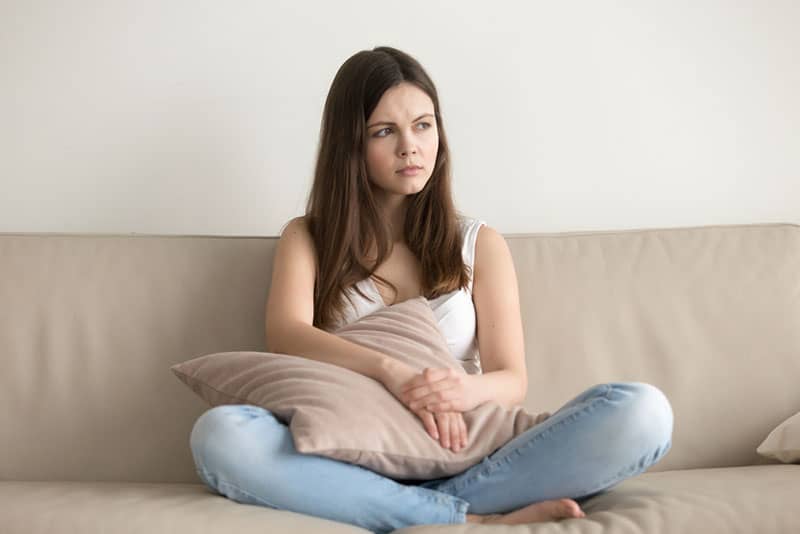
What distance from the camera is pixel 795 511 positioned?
1.53 m

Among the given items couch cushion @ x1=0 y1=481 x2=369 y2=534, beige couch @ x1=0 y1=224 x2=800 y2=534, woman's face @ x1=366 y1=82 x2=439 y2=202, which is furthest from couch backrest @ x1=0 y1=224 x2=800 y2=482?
couch cushion @ x1=0 y1=481 x2=369 y2=534

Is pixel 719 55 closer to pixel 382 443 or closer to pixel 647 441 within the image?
pixel 647 441

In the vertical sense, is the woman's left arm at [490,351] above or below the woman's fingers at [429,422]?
above

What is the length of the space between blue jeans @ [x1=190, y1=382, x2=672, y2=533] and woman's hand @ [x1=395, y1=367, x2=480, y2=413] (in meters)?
0.12

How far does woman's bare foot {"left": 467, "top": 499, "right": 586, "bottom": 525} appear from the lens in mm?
1559

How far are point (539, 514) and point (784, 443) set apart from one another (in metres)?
0.57

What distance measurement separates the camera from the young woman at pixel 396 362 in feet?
5.11

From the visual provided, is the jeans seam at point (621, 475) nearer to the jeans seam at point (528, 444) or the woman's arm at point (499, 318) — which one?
the jeans seam at point (528, 444)

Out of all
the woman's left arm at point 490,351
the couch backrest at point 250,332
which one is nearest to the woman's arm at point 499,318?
the woman's left arm at point 490,351

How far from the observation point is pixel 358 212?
6.84ft

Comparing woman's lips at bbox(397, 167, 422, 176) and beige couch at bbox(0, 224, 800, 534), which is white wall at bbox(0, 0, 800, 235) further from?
woman's lips at bbox(397, 167, 422, 176)

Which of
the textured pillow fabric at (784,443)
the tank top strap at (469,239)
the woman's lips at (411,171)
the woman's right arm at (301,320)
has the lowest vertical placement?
the textured pillow fabric at (784,443)

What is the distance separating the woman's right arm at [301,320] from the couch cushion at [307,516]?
32 cm

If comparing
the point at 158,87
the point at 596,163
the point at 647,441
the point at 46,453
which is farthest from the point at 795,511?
the point at 158,87
